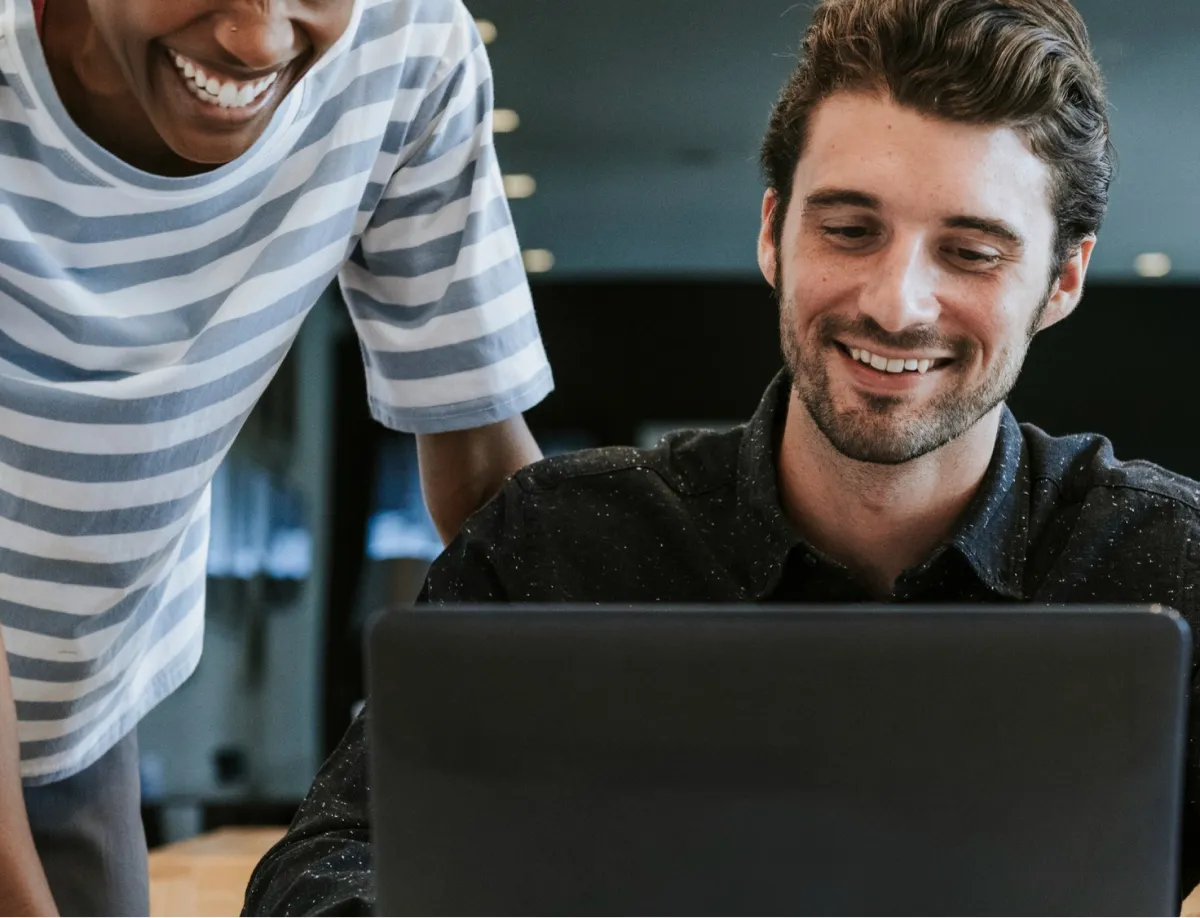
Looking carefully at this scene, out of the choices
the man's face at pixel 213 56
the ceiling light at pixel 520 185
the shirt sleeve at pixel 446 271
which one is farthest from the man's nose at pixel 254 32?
the ceiling light at pixel 520 185

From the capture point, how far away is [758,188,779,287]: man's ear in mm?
1487

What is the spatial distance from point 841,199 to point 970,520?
0.30m

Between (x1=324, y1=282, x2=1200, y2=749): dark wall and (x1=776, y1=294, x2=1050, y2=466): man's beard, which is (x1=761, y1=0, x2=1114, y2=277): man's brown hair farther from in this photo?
(x1=324, y1=282, x2=1200, y2=749): dark wall

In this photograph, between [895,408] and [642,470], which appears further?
[642,470]

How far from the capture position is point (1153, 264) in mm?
6109

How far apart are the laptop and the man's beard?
666mm

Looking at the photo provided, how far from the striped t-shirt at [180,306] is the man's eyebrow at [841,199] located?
0.33 metres

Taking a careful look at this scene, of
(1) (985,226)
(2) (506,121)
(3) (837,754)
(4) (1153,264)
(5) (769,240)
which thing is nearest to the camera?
(3) (837,754)

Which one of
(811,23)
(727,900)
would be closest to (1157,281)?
(811,23)

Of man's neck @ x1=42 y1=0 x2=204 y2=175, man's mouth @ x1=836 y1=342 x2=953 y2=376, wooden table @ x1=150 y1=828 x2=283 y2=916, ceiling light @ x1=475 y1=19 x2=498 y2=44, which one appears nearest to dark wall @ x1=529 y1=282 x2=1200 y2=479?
ceiling light @ x1=475 y1=19 x2=498 y2=44

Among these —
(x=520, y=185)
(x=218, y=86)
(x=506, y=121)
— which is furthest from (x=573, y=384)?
(x=218, y=86)

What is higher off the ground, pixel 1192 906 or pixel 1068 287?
pixel 1068 287

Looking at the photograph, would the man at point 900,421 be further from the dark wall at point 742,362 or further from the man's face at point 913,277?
the dark wall at point 742,362

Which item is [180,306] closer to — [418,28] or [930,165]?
[418,28]
